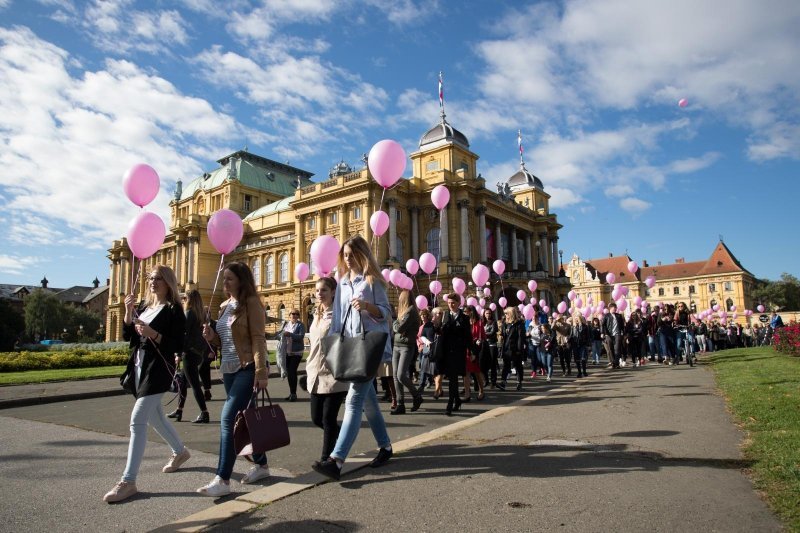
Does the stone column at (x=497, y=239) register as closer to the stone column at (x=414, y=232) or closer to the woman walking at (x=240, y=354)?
the stone column at (x=414, y=232)

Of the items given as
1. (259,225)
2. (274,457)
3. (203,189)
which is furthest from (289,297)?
(274,457)

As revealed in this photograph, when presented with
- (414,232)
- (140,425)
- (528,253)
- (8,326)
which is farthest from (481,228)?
(140,425)

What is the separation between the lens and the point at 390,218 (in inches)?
1779

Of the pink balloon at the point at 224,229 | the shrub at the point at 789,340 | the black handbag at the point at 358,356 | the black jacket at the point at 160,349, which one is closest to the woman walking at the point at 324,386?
the black handbag at the point at 358,356

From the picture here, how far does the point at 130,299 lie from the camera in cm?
448

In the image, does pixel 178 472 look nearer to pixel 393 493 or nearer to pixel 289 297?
pixel 393 493

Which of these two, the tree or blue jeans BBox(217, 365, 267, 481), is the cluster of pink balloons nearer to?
blue jeans BBox(217, 365, 267, 481)

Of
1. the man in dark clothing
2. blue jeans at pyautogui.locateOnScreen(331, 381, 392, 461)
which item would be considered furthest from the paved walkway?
the man in dark clothing

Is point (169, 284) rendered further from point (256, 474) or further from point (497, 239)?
point (497, 239)

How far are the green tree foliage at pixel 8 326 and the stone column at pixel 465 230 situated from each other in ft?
124

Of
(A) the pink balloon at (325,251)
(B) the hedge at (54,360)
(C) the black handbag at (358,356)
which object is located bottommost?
(B) the hedge at (54,360)

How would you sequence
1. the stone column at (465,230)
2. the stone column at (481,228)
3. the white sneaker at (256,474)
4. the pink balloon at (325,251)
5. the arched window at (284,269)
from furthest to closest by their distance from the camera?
the arched window at (284,269) → the stone column at (481,228) → the stone column at (465,230) → the pink balloon at (325,251) → the white sneaker at (256,474)

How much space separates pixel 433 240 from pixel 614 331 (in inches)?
1198

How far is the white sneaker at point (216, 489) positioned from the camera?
13.2 feet
